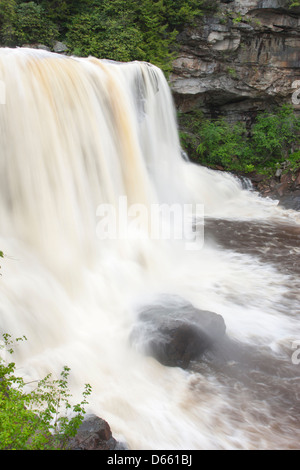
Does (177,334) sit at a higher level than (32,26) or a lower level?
lower

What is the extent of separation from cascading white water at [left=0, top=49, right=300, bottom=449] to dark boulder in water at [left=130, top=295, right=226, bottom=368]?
0.16 m

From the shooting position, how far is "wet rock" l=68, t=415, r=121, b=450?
309 centimetres

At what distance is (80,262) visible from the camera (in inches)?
265

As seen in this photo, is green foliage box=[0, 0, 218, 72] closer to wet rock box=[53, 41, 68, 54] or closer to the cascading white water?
wet rock box=[53, 41, 68, 54]

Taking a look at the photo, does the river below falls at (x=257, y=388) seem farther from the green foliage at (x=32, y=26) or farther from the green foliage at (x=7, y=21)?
the green foliage at (x=7, y=21)

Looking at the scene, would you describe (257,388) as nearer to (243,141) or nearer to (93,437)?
(93,437)

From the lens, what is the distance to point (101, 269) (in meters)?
6.91

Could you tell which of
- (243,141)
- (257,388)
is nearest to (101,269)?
(257,388)

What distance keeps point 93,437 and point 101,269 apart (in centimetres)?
394

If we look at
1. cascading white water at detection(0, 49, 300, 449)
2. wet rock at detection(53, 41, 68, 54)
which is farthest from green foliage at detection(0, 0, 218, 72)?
cascading white water at detection(0, 49, 300, 449)

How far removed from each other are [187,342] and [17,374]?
2177mm

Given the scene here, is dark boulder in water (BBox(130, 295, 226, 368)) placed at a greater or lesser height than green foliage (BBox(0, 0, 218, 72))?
lesser
